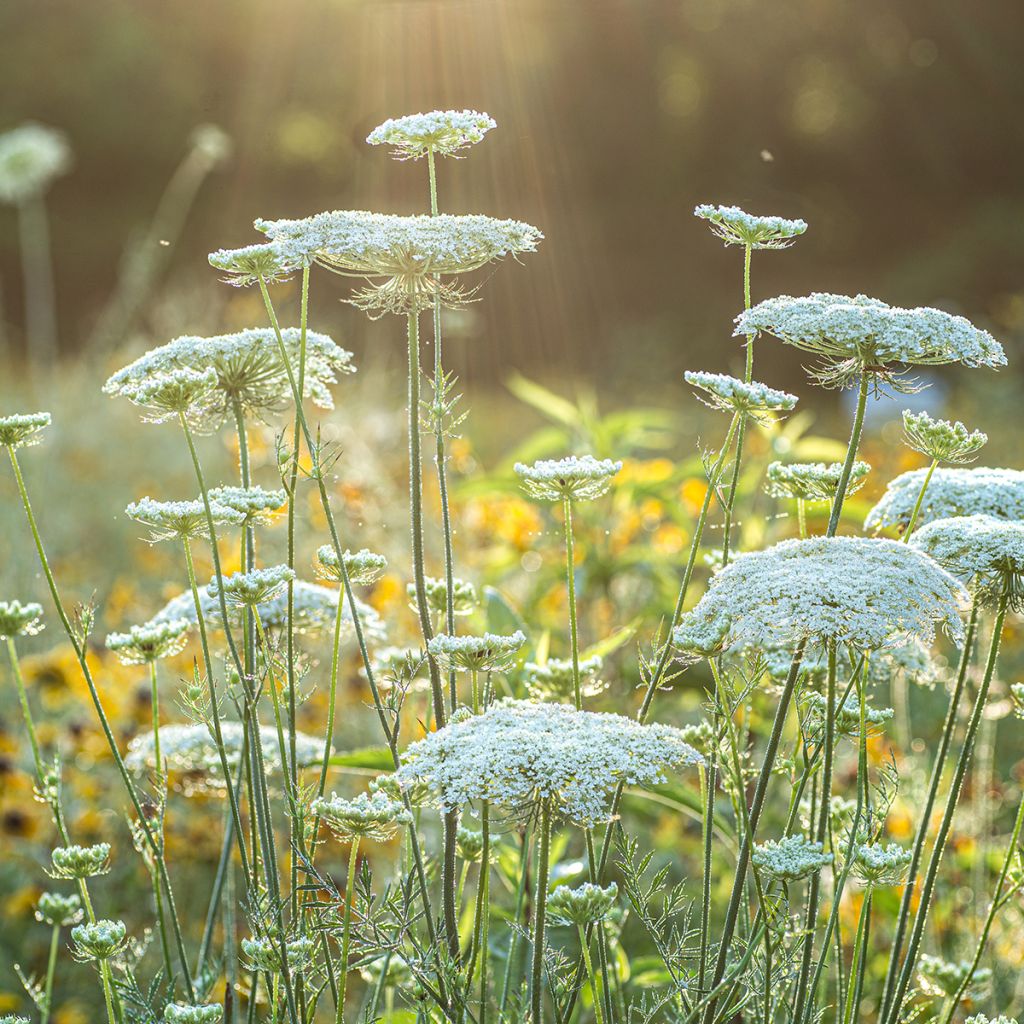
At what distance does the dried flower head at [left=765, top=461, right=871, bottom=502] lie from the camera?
1942 millimetres

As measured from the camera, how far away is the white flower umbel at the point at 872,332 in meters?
1.72

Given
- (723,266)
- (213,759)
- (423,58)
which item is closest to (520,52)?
(423,58)

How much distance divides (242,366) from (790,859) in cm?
124

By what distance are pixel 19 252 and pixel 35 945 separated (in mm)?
22072

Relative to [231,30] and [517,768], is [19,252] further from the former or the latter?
[517,768]

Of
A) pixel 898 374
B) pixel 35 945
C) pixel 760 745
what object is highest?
pixel 898 374

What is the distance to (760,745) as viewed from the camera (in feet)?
13.1

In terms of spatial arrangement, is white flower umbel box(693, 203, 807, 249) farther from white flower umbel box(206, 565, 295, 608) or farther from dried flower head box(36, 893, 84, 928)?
dried flower head box(36, 893, 84, 928)

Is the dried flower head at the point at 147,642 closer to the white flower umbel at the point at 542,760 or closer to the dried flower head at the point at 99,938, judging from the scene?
the dried flower head at the point at 99,938

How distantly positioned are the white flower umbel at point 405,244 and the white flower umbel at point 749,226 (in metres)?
0.29

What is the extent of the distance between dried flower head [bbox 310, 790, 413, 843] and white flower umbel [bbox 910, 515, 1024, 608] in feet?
3.06

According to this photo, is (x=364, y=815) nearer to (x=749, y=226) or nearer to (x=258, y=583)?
(x=258, y=583)

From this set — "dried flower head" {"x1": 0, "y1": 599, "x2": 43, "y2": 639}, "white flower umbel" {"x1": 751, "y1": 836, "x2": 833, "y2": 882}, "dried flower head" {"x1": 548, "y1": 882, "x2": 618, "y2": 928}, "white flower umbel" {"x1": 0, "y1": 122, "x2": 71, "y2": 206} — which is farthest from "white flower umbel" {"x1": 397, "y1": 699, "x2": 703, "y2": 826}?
"white flower umbel" {"x1": 0, "y1": 122, "x2": 71, "y2": 206}

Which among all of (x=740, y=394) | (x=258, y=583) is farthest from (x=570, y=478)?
(x=258, y=583)
